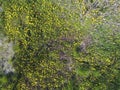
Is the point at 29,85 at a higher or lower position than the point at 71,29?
lower

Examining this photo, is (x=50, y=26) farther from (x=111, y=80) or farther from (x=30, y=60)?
(x=111, y=80)

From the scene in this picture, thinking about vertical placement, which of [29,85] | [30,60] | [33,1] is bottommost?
[29,85]

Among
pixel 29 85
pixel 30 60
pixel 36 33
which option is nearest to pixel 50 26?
pixel 36 33

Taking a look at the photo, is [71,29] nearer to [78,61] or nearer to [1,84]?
[78,61]

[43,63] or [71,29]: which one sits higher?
[71,29]

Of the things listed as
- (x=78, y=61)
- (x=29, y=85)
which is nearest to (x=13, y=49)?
(x=29, y=85)

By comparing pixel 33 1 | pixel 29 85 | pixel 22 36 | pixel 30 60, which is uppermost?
pixel 33 1

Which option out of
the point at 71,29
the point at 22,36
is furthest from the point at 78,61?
the point at 22,36
